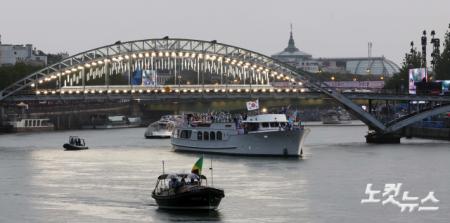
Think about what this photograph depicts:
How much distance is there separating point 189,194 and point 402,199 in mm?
12038

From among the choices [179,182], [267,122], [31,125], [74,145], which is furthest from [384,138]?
[31,125]

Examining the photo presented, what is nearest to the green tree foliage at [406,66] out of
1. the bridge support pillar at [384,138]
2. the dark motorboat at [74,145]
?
the bridge support pillar at [384,138]

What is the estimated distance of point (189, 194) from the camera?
188ft

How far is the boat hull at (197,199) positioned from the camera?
57281mm

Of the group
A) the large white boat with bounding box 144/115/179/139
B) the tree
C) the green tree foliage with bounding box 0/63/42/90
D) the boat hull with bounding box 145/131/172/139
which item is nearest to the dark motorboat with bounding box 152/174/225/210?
the large white boat with bounding box 144/115/179/139

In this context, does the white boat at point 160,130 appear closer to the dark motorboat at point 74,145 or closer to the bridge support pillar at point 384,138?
the dark motorboat at point 74,145

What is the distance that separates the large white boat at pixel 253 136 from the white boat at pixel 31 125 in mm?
66457

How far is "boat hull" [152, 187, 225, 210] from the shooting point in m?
57.3

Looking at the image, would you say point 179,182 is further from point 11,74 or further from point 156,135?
point 11,74

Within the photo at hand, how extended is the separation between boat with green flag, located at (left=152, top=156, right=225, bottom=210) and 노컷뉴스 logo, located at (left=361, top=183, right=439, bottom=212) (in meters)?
8.42

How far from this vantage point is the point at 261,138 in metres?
92.9

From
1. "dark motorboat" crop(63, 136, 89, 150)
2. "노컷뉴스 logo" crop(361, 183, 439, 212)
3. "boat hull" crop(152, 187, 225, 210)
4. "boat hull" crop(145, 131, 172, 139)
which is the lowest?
"노컷뉴스 logo" crop(361, 183, 439, 212)

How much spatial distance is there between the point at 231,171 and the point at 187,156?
14.9 m

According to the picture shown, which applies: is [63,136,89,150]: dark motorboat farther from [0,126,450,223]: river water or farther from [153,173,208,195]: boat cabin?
[153,173,208,195]: boat cabin
